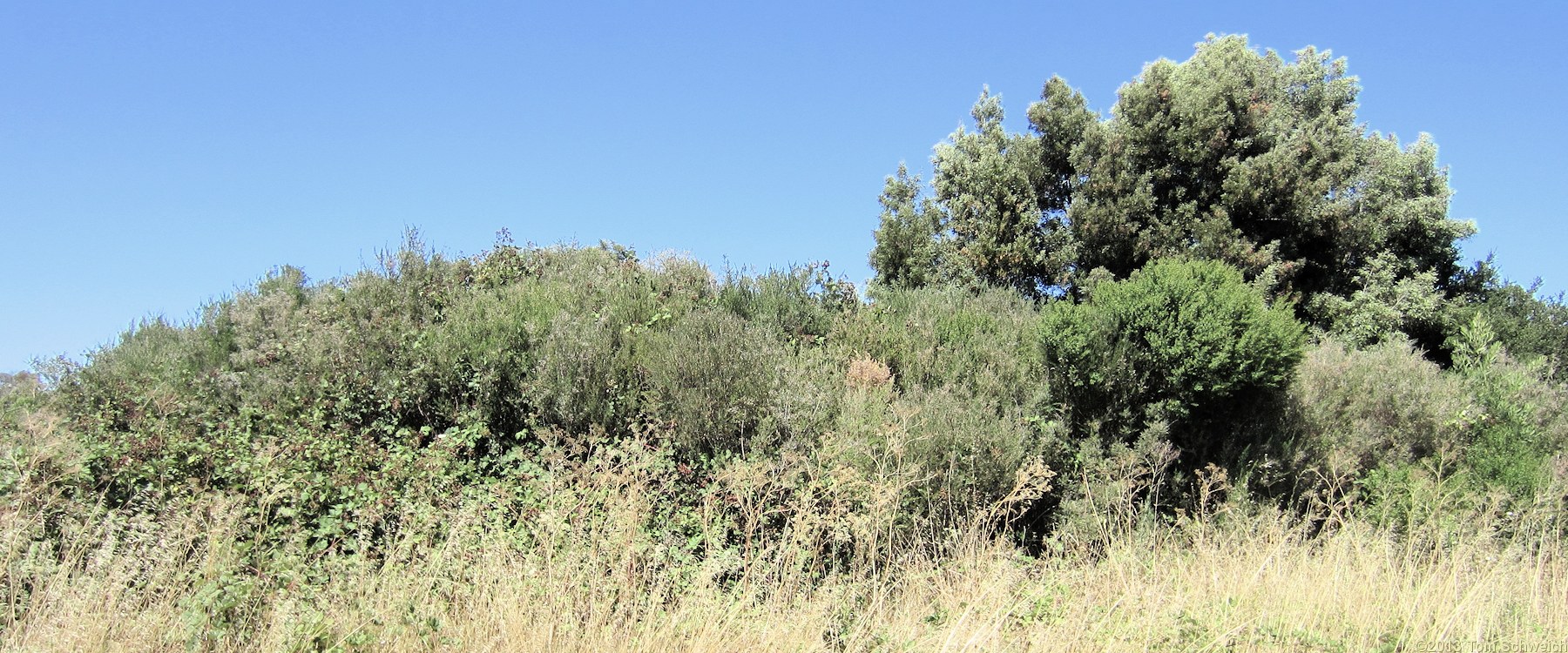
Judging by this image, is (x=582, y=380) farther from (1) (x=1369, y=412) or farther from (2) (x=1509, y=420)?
(2) (x=1509, y=420)

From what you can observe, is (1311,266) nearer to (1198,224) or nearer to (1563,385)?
(1198,224)

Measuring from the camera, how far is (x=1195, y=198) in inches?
664

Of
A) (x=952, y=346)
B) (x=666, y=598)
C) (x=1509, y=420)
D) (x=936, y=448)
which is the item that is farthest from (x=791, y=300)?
(x=1509, y=420)

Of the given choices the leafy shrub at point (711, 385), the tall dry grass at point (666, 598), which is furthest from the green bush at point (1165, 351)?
the leafy shrub at point (711, 385)

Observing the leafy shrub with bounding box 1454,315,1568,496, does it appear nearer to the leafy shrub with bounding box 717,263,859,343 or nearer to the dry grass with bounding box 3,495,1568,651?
the dry grass with bounding box 3,495,1568,651

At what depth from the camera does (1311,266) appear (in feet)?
56.9

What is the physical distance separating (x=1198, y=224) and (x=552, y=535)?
15034mm

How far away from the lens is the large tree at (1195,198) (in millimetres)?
16188

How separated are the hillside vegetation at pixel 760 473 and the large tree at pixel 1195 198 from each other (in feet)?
5.55

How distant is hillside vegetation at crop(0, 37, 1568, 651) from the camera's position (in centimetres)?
405

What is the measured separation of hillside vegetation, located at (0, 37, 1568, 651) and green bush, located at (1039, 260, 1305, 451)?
0.13 ft

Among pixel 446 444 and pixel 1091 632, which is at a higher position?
pixel 446 444

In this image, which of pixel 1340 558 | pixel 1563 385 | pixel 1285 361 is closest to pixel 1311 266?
pixel 1563 385

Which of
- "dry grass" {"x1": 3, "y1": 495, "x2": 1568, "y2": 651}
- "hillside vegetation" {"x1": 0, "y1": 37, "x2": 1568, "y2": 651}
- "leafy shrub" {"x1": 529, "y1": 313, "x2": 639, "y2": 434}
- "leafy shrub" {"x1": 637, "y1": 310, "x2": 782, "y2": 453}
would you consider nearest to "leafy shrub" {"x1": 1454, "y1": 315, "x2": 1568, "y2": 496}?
"hillside vegetation" {"x1": 0, "y1": 37, "x2": 1568, "y2": 651}
